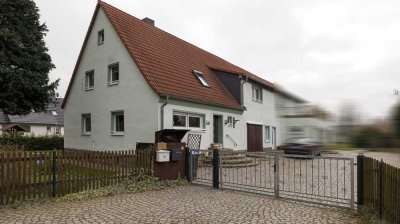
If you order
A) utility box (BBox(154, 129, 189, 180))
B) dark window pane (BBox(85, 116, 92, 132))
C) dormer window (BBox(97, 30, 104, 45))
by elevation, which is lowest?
utility box (BBox(154, 129, 189, 180))

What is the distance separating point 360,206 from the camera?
7.49 meters

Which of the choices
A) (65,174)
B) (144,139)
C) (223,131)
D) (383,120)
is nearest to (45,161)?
(65,174)

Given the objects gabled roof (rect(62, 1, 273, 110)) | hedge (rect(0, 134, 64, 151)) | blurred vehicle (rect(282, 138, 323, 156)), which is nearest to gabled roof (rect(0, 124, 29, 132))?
hedge (rect(0, 134, 64, 151))

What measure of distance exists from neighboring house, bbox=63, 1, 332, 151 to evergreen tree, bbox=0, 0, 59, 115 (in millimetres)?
5046

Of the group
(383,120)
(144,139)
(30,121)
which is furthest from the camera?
(30,121)

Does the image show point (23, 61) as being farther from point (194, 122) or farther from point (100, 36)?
point (194, 122)

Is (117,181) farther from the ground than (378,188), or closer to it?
closer to it

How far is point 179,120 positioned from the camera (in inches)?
646

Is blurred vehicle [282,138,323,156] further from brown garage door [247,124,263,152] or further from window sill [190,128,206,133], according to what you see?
brown garage door [247,124,263,152]

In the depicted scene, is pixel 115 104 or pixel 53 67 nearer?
pixel 115 104

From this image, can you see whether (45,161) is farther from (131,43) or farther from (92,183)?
(131,43)

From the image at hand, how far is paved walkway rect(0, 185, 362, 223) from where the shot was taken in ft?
22.1

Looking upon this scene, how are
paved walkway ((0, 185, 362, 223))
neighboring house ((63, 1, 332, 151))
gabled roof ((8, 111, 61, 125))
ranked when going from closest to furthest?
paved walkway ((0, 185, 362, 223))
neighboring house ((63, 1, 332, 151))
gabled roof ((8, 111, 61, 125))

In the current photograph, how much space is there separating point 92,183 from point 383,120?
9761 millimetres
